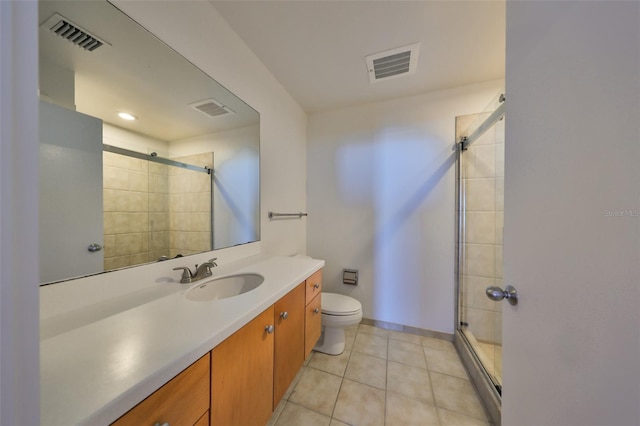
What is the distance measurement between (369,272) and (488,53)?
76.3 inches

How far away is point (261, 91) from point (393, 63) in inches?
40.5

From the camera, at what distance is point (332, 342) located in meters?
1.63

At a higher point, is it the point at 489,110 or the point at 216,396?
the point at 489,110

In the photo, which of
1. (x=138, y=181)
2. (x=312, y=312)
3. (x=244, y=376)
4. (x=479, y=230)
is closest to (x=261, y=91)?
(x=138, y=181)

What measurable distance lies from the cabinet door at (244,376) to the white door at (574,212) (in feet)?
2.87

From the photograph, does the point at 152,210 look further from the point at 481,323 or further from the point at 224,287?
the point at 481,323

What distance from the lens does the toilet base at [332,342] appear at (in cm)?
162

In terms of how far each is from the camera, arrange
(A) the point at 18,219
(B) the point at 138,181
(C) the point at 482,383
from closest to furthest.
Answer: (A) the point at 18,219
(B) the point at 138,181
(C) the point at 482,383

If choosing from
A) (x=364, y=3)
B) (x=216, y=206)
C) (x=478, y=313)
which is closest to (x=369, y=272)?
(x=478, y=313)

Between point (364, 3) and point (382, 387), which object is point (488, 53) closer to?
point (364, 3)

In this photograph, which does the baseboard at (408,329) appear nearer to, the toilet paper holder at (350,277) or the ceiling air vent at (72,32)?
the toilet paper holder at (350,277)

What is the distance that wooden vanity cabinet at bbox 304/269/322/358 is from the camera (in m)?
1.26

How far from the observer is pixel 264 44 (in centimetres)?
143

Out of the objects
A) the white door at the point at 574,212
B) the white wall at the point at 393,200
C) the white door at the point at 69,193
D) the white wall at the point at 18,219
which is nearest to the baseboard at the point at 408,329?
the white wall at the point at 393,200
